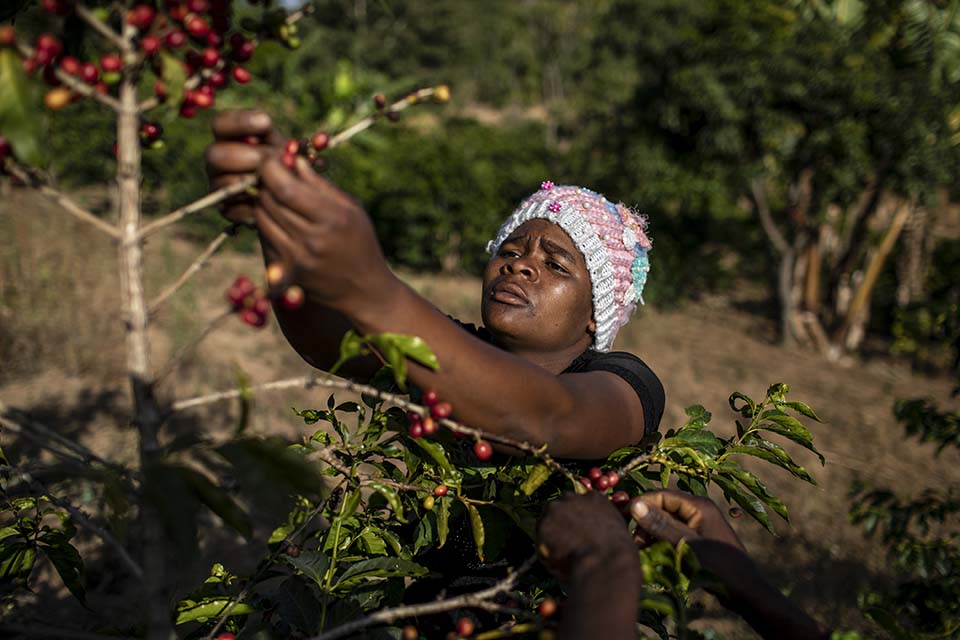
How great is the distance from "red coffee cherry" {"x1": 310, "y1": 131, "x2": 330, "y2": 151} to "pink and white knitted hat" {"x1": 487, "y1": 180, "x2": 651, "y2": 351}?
1255mm

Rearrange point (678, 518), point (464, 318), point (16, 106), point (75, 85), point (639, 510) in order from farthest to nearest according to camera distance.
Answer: point (464, 318) → point (678, 518) → point (639, 510) → point (75, 85) → point (16, 106)

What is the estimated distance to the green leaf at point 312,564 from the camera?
5.32ft

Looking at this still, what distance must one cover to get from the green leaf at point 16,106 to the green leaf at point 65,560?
1.15 metres

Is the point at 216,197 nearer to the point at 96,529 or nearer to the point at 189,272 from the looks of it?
the point at 189,272

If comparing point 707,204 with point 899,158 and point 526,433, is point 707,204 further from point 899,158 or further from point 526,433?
point 526,433

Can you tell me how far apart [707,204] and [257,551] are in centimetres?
1220

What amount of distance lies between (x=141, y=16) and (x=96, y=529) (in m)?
0.83

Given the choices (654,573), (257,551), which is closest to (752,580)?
(654,573)

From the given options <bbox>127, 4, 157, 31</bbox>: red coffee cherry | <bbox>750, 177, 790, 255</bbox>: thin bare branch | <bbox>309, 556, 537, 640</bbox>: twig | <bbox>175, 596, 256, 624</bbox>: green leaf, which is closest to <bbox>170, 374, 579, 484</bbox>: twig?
<bbox>309, 556, 537, 640</bbox>: twig

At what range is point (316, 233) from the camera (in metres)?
0.98

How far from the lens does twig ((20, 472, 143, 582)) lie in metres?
1.11

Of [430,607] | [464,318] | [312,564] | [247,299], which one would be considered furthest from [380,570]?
[464,318]

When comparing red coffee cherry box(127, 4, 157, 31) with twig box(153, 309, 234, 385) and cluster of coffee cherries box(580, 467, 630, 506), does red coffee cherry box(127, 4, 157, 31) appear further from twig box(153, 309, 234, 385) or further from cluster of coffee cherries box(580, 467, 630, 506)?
cluster of coffee cherries box(580, 467, 630, 506)

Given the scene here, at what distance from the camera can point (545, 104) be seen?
130 feet
